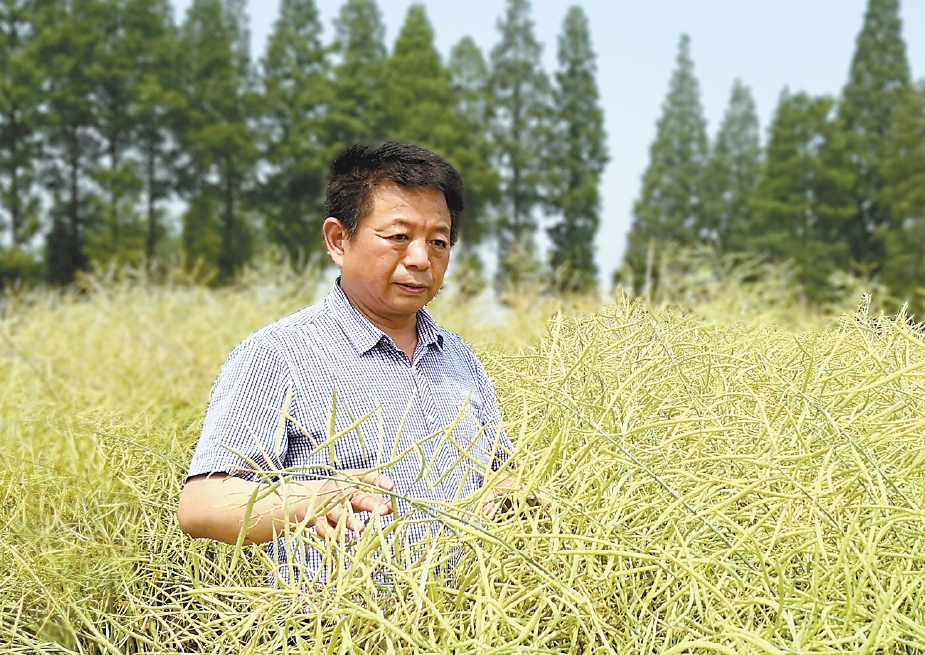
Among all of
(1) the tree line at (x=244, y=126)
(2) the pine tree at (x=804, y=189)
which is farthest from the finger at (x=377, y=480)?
(2) the pine tree at (x=804, y=189)

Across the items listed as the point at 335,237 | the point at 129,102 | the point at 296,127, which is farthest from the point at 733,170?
the point at 335,237

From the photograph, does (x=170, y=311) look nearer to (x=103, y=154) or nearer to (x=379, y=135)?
(x=103, y=154)

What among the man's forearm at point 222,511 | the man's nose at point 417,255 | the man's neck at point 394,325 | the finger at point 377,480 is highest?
the man's nose at point 417,255

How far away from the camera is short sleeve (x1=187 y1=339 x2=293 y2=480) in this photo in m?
1.24

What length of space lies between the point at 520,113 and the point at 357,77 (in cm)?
360

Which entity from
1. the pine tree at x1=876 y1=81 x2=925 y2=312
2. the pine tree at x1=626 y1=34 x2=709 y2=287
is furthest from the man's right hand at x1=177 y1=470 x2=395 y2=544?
the pine tree at x1=626 y1=34 x2=709 y2=287

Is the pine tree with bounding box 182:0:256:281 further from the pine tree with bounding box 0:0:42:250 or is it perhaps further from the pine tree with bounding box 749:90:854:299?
the pine tree with bounding box 749:90:854:299

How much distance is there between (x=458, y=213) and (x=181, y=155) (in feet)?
49.5

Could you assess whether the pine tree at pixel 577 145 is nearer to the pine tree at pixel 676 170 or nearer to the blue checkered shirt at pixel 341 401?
the pine tree at pixel 676 170

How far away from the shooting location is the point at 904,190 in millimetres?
15820

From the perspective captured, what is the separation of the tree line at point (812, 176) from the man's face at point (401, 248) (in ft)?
45.8

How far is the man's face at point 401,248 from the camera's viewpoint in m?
1.51

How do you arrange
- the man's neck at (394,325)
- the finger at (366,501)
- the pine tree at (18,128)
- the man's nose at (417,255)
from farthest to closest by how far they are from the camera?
the pine tree at (18,128), the man's neck at (394,325), the man's nose at (417,255), the finger at (366,501)

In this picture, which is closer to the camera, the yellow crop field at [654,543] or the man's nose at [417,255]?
the yellow crop field at [654,543]
